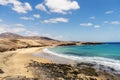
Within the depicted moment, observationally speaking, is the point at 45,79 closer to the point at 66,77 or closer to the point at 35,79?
the point at 35,79

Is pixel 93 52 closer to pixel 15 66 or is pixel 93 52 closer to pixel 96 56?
pixel 96 56

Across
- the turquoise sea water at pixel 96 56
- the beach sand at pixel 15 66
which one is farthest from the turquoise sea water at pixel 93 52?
the beach sand at pixel 15 66

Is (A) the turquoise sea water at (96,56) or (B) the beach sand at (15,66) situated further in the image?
(A) the turquoise sea water at (96,56)

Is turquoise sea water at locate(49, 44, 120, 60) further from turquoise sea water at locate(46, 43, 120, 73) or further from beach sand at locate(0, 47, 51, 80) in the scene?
beach sand at locate(0, 47, 51, 80)

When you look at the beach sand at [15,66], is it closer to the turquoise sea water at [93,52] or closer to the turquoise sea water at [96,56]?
the turquoise sea water at [96,56]

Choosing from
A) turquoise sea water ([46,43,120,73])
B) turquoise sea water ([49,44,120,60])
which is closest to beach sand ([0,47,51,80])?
turquoise sea water ([46,43,120,73])

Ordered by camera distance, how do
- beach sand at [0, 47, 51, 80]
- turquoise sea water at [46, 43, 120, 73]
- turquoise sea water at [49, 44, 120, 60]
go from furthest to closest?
turquoise sea water at [49, 44, 120, 60], turquoise sea water at [46, 43, 120, 73], beach sand at [0, 47, 51, 80]

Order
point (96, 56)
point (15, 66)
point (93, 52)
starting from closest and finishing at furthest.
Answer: point (15, 66)
point (96, 56)
point (93, 52)

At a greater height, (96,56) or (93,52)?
(93,52)

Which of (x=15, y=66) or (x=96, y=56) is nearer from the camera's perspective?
(x=15, y=66)

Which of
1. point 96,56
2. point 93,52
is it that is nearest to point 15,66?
point 96,56

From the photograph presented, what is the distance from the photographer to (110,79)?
58.6 feet

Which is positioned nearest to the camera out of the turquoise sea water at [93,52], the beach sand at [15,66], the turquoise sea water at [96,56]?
the beach sand at [15,66]

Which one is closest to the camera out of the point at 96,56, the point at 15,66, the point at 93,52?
the point at 15,66
